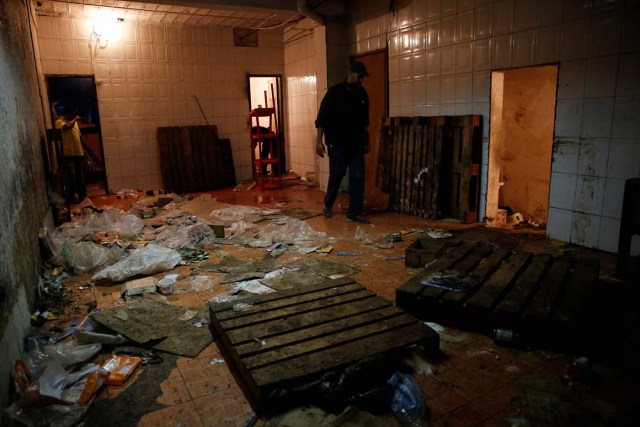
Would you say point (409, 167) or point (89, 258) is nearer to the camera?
point (89, 258)

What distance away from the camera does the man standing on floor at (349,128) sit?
5.46 m

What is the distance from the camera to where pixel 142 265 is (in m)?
3.93

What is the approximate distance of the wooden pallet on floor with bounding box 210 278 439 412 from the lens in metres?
2.12

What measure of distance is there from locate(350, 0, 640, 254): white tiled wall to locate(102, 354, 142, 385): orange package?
4118 millimetres

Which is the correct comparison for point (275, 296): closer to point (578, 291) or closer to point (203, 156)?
point (578, 291)

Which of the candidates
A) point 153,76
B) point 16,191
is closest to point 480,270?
point 16,191

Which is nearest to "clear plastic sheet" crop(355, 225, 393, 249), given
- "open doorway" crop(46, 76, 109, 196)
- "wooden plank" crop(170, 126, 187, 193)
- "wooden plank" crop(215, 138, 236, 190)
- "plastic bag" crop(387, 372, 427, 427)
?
"plastic bag" crop(387, 372, 427, 427)

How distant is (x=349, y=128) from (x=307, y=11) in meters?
2.56

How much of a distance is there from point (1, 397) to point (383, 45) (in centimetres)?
620

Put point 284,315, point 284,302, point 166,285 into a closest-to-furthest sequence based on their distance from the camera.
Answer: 1. point 284,315
2. point 284,302
3. point 166,285

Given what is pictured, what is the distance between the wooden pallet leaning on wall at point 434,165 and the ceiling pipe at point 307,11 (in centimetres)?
214

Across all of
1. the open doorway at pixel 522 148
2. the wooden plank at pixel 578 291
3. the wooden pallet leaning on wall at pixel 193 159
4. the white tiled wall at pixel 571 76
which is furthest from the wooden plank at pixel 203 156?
the wooden plank at pixel 578 291

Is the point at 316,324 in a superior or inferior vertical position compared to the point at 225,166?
inferior

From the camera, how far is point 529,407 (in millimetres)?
2023
